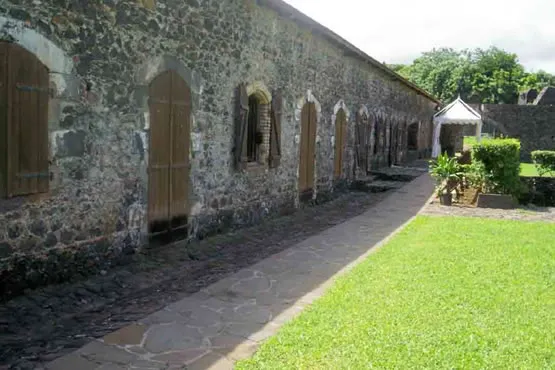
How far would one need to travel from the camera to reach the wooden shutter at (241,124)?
8875 millimetres

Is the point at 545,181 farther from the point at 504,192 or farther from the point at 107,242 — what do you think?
the point at 107,242

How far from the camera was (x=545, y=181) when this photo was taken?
1606 cm

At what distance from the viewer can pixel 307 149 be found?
482 inches

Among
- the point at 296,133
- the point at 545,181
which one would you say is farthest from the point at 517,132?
the point at 296,133

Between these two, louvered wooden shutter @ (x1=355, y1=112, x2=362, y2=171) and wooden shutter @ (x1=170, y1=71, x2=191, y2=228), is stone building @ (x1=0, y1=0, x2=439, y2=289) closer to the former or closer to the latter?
wooden shutter @ (x1=170, y1=71, x2=191, y2=228)

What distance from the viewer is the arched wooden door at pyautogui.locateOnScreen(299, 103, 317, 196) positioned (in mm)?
11930

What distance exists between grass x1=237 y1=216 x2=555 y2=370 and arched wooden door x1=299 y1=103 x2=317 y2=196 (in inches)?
174

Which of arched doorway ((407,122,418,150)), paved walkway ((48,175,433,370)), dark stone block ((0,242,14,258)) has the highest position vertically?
arched doorway ((407,122,418,150))

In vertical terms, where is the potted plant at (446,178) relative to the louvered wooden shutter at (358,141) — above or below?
below

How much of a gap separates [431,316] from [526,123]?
32577 millimetres

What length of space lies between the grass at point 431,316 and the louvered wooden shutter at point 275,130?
10.7 feet

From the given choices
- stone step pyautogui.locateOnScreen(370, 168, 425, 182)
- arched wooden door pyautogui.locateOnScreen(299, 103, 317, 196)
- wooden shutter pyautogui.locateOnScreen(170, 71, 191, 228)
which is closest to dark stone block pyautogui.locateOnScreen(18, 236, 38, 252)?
wooden shutter pyautogui.locateOnScreen(170, 71, 191, 228)

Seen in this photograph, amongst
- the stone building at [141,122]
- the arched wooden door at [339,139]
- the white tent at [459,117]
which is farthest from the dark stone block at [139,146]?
the white tent at [459,117]

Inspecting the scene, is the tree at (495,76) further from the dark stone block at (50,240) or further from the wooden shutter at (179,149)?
the dark stone block at (50,240)
